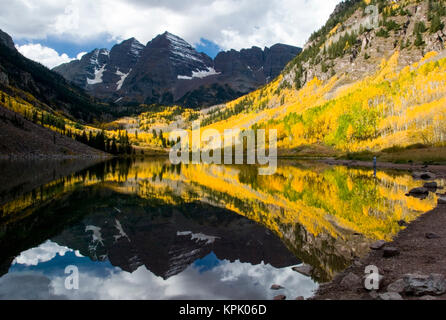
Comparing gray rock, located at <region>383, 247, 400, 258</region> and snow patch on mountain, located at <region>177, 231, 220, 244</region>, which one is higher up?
gray rock, located at <region>383, 247, 400, 258</region>

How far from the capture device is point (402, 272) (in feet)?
26.2

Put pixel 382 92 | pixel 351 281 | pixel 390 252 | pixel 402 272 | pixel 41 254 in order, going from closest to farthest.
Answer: pixel 351 281 → pixel 402 272 → pixel 390 252 → pixel 41 254 → pixel 382 92

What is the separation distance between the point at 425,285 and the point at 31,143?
139m

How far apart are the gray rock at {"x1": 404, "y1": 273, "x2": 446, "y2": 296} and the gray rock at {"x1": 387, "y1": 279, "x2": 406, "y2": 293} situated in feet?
0.36

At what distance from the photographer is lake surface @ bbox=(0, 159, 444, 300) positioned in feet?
26.6

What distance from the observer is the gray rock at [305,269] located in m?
8.71

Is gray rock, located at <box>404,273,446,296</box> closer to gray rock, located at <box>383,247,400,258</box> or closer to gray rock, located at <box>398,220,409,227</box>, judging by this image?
gray rock, located at <box>383,247,400,258</box>

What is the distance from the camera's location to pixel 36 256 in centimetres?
1045

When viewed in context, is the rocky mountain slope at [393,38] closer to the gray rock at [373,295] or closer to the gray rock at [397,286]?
the gray rock at [397,286]

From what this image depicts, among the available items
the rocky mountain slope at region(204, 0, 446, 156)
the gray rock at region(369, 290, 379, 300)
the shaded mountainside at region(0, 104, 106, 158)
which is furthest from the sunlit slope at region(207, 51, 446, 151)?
the shaded mountainside at region(0, 104, 106, 158)

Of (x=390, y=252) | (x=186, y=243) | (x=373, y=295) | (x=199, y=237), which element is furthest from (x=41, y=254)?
(x=390, y=252)

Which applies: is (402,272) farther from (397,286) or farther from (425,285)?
(425,285)

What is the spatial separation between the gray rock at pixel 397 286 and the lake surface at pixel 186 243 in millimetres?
1759
